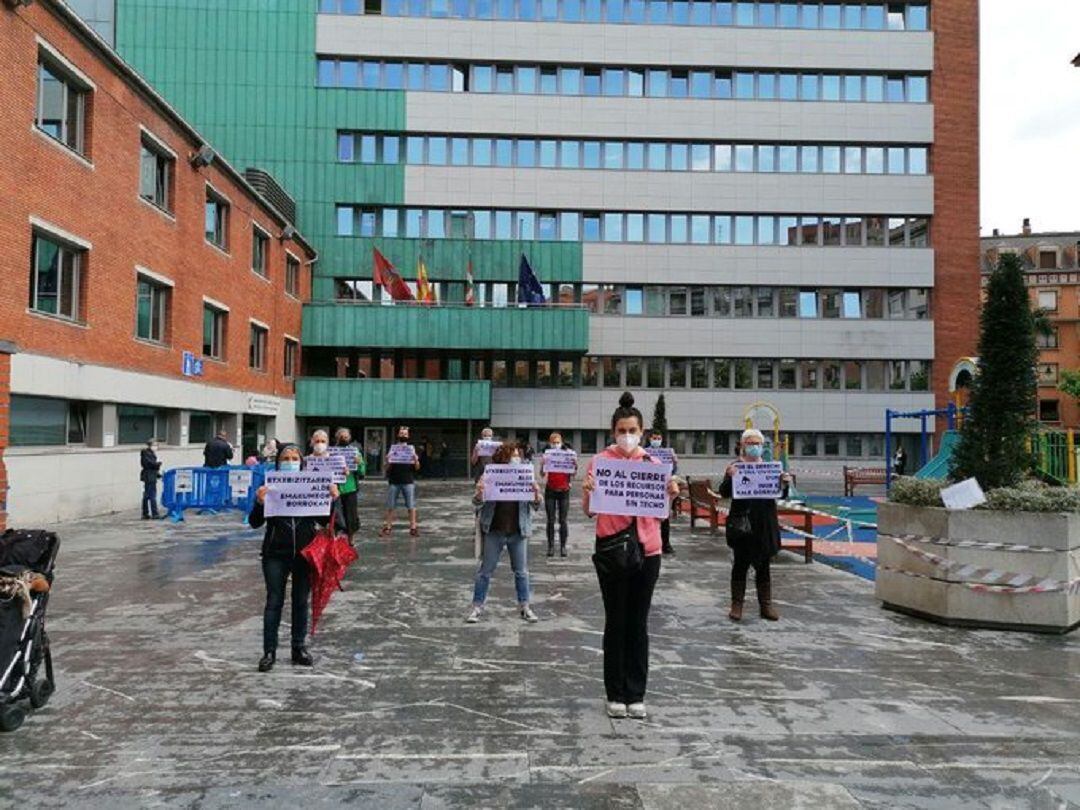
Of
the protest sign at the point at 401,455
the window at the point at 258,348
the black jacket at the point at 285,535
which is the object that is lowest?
the black jacket at the point at 285,535

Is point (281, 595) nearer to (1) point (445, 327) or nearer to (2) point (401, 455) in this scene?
(2) point (401, 455)

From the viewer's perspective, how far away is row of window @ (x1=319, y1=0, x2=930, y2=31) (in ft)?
124

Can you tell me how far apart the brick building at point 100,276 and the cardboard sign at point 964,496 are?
10.9m

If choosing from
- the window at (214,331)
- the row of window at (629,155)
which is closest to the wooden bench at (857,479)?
the row of window at (629,155)

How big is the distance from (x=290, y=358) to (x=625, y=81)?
845 inches

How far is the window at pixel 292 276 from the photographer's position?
33.2 metres

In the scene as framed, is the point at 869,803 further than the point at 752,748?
No

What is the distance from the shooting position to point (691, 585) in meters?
10.2

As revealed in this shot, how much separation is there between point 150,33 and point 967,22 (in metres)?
40.6

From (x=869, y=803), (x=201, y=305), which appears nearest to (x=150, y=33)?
(x=201, y=305)

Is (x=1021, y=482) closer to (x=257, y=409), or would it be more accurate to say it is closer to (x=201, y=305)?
(x=201, y=305)

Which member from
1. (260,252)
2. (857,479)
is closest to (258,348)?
(260,252)

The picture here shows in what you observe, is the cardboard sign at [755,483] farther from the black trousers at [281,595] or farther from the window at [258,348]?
the window at [258,348]

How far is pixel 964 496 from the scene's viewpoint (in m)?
7.96
